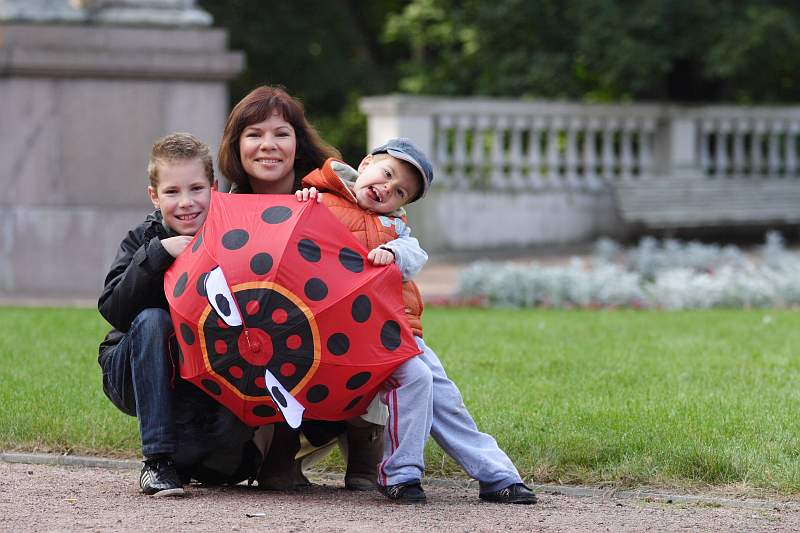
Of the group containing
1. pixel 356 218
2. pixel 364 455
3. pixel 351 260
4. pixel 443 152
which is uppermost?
pixel 356 218

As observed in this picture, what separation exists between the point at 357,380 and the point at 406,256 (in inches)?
17.5

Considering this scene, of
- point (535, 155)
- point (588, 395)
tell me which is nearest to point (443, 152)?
point (535, 155)

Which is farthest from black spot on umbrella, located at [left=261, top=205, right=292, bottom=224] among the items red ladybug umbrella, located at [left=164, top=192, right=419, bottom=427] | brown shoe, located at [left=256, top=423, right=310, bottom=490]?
brown shoe, located at [left=256, top=423, right=310, bottom=490]

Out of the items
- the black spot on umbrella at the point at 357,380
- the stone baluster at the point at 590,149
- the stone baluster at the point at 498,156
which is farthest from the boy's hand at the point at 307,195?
the stone baluster at the point at 590,149

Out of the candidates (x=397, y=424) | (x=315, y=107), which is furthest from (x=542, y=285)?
(x=315, y=107)

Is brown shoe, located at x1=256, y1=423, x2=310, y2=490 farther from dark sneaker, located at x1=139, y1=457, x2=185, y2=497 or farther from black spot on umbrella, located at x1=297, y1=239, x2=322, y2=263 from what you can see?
black spot on umbrella, located at x1=297, y1=239, x2=322, y2=263

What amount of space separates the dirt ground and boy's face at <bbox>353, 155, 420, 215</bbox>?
1033 millimetres

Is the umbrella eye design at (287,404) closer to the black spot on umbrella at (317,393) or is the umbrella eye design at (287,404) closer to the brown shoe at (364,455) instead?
the black spot on umbrella at (317,393)

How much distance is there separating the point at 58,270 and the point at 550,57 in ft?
27.7

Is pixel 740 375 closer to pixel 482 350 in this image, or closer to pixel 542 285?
pixel 482 350

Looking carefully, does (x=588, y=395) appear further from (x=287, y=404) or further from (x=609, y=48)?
(x=609, y=48)

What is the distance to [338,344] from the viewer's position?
5035 mm

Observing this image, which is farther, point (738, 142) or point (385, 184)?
point (738, 142)

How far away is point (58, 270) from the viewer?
12.1 m
